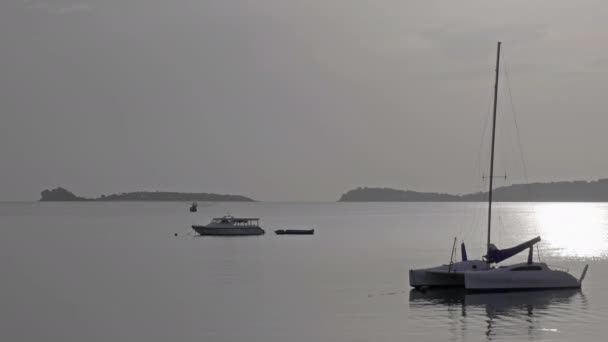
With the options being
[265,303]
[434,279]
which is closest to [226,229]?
[434,279]

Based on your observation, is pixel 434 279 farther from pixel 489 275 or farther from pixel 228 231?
pixel 228 231

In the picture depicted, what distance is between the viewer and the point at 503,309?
47938 millimetres

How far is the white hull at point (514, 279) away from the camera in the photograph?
53375 millimetres

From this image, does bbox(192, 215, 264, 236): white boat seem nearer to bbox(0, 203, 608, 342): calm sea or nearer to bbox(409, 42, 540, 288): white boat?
bbox(0, 203, 608, 342): calm sea

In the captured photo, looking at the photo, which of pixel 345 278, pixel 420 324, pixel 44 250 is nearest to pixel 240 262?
pixel 345 278

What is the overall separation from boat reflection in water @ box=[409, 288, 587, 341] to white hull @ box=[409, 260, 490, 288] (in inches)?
18.8

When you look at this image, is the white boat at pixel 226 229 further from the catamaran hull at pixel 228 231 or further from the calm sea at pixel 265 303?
the calm sea at pixel 265 303

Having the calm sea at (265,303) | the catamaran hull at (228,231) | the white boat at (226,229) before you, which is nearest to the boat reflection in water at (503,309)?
the calm sea at (265,303)

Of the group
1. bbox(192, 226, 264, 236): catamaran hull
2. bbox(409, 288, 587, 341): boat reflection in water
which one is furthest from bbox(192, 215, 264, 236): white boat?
bbox(409, 288, 587, 341): boat reflection in water

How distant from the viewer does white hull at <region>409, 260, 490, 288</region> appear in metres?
55.1

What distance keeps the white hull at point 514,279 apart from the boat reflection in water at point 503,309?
0.45 metres

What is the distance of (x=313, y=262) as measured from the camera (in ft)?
280

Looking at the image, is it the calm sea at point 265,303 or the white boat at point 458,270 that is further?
the white boat at point 458,270

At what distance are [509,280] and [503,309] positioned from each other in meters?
5.98
